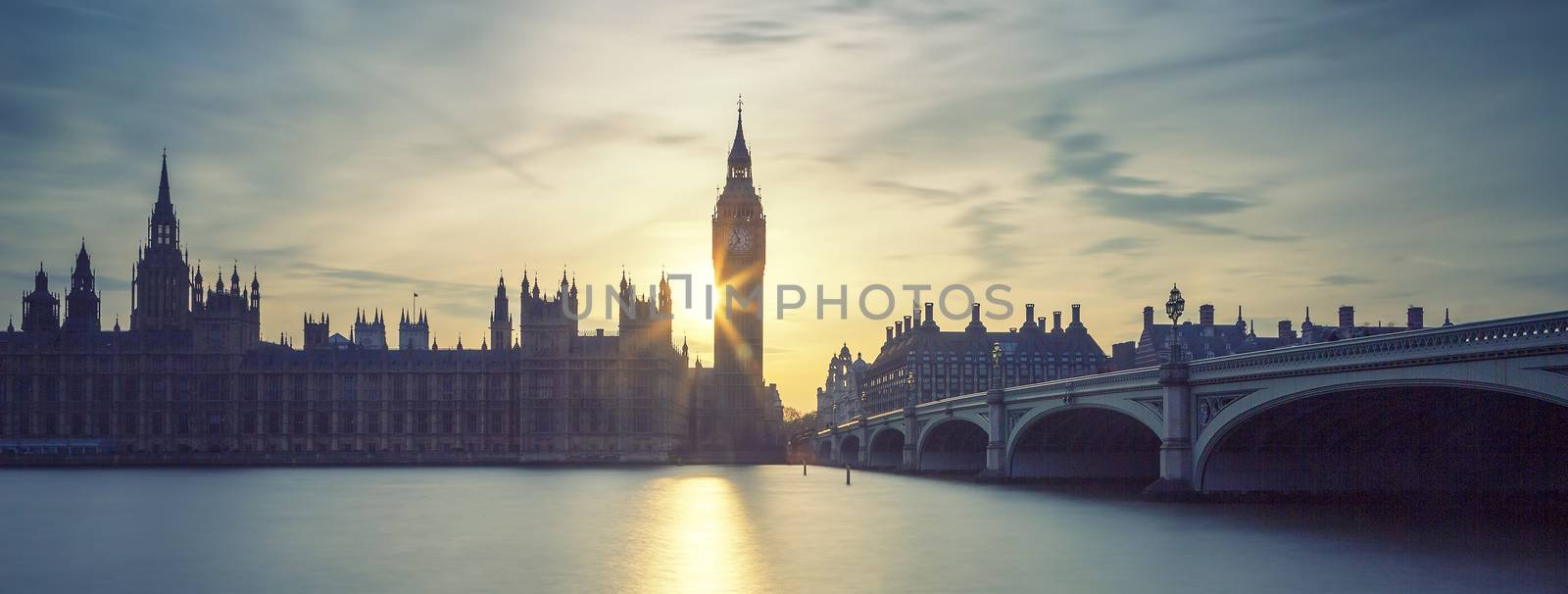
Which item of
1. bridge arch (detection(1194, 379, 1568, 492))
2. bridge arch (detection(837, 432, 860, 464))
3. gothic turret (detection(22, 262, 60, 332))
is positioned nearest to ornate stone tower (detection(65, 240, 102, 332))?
gothic turret (detection(22, 262, 60, 332))

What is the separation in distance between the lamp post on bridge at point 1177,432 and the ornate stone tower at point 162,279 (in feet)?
459

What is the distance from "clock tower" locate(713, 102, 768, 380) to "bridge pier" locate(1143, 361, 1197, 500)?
427 feet

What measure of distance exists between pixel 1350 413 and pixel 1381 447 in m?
8.73

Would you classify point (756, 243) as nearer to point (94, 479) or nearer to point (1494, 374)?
point (94, 479)

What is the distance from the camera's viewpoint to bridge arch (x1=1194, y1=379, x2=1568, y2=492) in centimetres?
5375

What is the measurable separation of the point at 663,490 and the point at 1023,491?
2285cm

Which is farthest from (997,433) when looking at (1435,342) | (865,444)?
(865,444)

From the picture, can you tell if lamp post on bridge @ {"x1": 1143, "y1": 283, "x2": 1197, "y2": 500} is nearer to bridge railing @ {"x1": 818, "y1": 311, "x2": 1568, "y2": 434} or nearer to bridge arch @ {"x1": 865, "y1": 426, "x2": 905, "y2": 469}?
bridge railing @ {"x1": 818, "y1": 311, "x2": 1568, "y2": 434}

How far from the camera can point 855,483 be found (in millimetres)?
101000

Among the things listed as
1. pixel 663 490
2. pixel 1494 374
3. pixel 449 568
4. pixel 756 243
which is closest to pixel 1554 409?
pixel 1494 374

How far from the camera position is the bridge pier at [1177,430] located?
2372 inches

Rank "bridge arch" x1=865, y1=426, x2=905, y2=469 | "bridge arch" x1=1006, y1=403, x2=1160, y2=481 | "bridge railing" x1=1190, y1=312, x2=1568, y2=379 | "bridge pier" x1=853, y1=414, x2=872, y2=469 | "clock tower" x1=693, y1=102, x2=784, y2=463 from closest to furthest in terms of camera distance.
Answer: "bridge railing" x1=1190, y1=312, x2=1568, y2=379 → "bridge arch" x1=1006, y1=403, x2=1160, y2=481 → "bridge arch" x1=865, y1=426, x2=905, y2=469 → "bridge pier" x1=853, y1=414, x2=872, y2=469 → "clock tower" x1=693, y1=102, x2=784, y2=463

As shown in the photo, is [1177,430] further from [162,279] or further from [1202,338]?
[162,279]

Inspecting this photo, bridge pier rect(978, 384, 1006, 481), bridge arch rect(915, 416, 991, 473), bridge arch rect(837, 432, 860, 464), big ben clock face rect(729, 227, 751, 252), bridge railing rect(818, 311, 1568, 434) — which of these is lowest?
bridge arch rect(837, 432, 860, 464)
